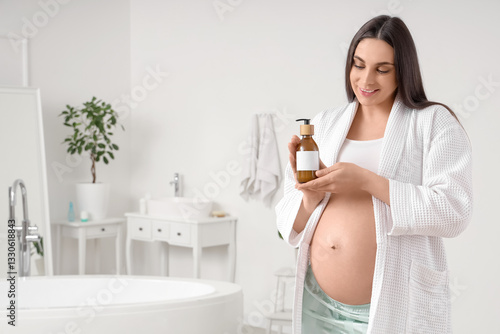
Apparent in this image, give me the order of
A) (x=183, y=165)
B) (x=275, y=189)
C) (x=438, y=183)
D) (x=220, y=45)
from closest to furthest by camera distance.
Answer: (x=438, y=183), (x=275, y=189), (x=220, y=45), (x=183, y=165)

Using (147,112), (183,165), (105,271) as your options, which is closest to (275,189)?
(183,165)

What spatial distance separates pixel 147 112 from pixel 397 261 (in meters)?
3.84

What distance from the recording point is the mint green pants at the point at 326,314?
1.46 meters

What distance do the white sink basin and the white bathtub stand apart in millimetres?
999

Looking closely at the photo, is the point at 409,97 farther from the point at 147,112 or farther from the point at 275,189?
the point at 147,112

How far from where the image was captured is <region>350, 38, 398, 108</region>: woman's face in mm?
1461

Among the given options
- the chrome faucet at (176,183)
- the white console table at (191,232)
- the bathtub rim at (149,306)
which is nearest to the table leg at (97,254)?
the white console table at (191,232)

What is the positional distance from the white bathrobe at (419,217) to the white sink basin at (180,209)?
288cm

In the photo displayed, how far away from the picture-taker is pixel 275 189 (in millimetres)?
4074

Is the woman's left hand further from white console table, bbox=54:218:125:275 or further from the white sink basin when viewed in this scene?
white console table, bbox=54:218:125:275

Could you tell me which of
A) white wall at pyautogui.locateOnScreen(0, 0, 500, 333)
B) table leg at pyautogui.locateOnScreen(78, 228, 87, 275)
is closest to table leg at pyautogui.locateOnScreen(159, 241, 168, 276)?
white wall at pyautogui.locateOnScreen(0, 0, 500, 333)

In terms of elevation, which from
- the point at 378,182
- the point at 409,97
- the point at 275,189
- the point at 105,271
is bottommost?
the point at 105,271

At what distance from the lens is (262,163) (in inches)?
159

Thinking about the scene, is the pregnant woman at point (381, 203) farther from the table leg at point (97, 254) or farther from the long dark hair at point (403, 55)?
the table leg at point (97, 254)
